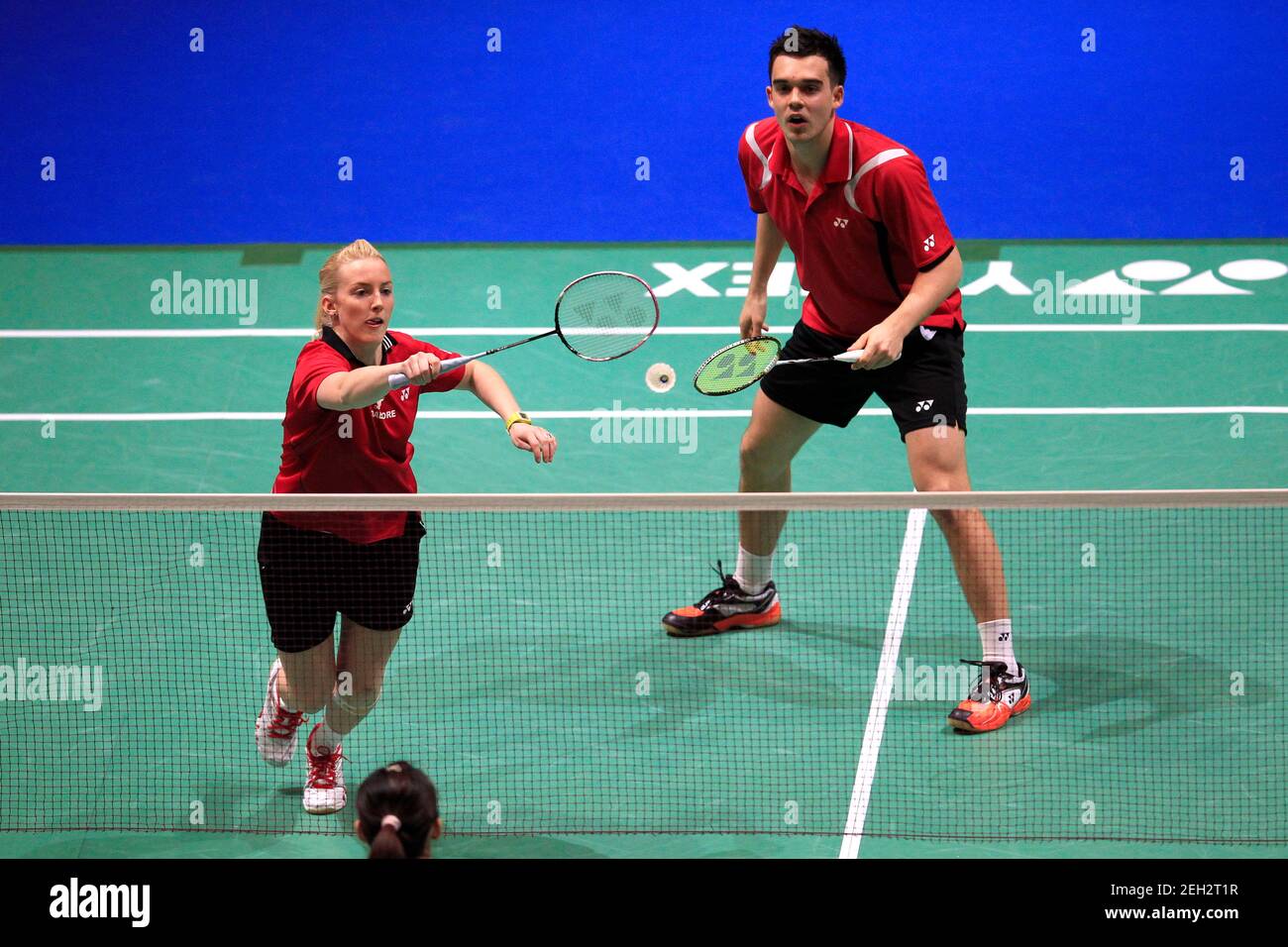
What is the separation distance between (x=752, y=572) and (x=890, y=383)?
40.5 inches

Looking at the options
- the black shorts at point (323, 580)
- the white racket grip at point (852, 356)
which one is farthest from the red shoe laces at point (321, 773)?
the white racket grip at point (852, 356)

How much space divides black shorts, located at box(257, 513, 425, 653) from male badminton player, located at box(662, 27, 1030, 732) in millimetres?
1696

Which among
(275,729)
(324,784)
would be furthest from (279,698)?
(324,784)

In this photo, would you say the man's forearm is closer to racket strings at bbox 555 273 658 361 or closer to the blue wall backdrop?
racket strings at bbox 555 273 658 361

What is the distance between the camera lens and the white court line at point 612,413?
8578mm

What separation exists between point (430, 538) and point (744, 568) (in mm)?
1601

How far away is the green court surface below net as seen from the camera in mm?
4926

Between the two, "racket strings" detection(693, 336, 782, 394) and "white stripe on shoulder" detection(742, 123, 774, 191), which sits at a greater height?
"white stripe on shoulder" detection(742, 123, 774, 191)

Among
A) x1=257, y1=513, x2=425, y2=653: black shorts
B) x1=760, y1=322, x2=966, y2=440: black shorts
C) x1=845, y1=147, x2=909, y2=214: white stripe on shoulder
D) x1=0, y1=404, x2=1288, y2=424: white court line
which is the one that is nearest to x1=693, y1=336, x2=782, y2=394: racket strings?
x1=760, y1=322, x2=966, y2=440: black shorts

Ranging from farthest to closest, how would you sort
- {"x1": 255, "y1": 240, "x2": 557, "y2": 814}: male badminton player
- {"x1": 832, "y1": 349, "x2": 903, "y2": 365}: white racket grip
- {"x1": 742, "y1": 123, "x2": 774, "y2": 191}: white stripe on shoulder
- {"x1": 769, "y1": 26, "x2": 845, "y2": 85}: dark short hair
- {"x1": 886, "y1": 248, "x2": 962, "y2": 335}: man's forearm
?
1. {"x1": 742, "y1": 123, "x2": 774, "y2": 191}: white stripe on shoulder
2. {"x1": 769, "y1": 26, "x2": 845, "y2": 85}: dark short hair
3. {"x1": 886, "y1": 248, "x2": 962, "y2": 335}: man's forearm
4. {"x1": 832, "y1": 349, "x2": 903, "y2": 365}: white racket grip
5. {"x1": 255, "y1": 240, "x2": 557, "y2": 814}: male badminton player

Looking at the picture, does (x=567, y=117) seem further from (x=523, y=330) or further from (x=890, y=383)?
(x=890, y=383)

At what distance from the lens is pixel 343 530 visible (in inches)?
190

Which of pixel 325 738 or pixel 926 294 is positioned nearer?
pixel 325 738

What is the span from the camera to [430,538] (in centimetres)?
712
